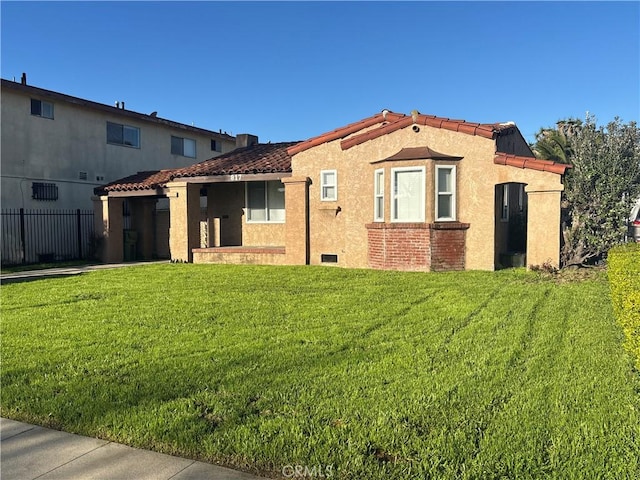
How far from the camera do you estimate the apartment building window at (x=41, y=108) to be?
19.6 metres

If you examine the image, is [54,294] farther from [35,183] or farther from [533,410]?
[35,183]

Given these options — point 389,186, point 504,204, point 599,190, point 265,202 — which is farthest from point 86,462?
point 265,202

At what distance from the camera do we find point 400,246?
44.7ft

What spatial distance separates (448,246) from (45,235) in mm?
16111

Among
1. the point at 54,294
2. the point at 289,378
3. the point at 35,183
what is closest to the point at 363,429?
the point at 289,378

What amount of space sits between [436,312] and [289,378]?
3.70 metres

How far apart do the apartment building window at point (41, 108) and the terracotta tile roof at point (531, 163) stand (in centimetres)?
1754

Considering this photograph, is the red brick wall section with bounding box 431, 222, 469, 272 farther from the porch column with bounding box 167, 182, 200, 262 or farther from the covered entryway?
the porch column with bounding box 167, 182, 200, 262

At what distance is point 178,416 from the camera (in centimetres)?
408

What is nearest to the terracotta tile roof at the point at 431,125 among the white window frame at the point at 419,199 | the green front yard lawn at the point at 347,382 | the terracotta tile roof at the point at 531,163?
the terracotta tile roof at the point at 531,163

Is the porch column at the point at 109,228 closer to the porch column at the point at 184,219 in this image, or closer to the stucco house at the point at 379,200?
the stucco house at the point at 379,200

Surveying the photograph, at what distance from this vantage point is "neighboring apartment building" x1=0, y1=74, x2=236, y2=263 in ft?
61.6

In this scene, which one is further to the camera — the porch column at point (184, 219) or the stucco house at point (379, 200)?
the porch column at point (184, 219)

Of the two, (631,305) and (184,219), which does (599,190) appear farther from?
(184,219)
